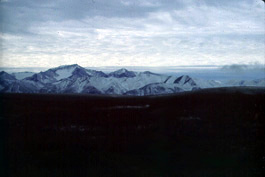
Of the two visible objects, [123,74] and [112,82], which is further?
[123,74]

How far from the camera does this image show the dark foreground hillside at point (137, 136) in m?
7.22

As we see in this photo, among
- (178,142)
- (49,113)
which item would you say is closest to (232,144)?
(178,142)

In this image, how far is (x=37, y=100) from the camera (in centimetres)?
1658

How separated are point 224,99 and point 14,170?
11445 mm

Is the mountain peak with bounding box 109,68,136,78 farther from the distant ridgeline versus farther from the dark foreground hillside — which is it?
the dark foreground hillside

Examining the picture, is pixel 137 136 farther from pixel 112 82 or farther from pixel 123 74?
pixel 123 74

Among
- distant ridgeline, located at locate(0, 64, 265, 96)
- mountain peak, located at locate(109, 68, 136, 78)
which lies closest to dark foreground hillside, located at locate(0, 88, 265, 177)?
distant ridgeline, located at locate(0, 64, 265, 96)

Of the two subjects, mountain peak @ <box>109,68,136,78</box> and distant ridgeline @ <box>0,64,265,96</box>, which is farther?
mountain peak @ <box>109,68,136,78</box>

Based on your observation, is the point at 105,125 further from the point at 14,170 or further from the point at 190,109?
the point at 14,170

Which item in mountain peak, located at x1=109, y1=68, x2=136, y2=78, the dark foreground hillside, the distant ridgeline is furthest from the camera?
mountain peak, located at x1=109, y1=68, x2=136, y2=78

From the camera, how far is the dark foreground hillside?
722 centimetres

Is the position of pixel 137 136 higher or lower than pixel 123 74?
lower

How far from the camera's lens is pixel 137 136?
1090 cm

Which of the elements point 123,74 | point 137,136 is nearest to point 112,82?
point 123,74
